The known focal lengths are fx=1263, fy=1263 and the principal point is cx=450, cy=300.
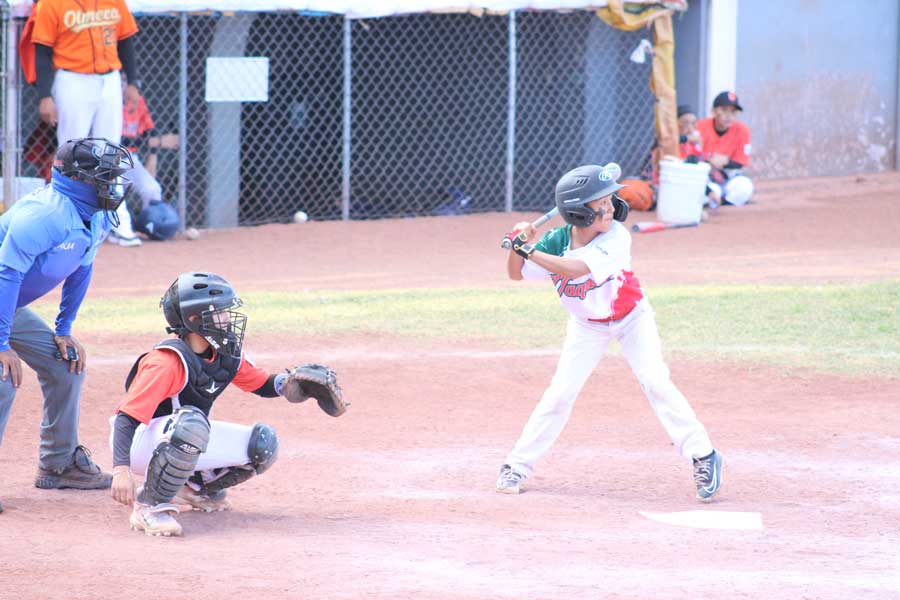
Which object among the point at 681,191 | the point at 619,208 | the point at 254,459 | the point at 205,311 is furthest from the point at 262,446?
the point at 681,191

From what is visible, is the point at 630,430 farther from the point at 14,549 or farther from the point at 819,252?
the point at 819,252

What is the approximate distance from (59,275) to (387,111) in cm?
1077

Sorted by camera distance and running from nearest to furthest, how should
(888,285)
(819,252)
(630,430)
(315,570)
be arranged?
(315,570)
(630,430)
(888,285)
(819,252)

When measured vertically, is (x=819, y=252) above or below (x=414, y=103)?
below

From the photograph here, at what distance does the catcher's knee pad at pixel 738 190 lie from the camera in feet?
52.8

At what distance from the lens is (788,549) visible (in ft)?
16.6

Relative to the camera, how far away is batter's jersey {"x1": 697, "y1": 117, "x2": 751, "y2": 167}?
51.9 ft

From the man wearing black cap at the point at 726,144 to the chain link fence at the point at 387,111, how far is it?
1.26 meters

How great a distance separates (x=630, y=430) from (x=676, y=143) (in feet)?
29.5

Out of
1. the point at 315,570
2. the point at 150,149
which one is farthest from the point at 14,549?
the point at 150,149

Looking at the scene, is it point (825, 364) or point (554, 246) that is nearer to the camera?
point (554, 246)

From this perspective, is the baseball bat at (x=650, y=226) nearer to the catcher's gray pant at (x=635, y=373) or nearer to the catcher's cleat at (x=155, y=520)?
the catcher's gray pant at (x=635, y=373)

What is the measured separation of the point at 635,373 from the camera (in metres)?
5.96

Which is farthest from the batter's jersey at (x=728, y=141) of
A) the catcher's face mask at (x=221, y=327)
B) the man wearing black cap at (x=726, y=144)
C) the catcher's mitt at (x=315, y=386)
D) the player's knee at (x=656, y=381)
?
the catcher's face mask at (x=221, y=327)
